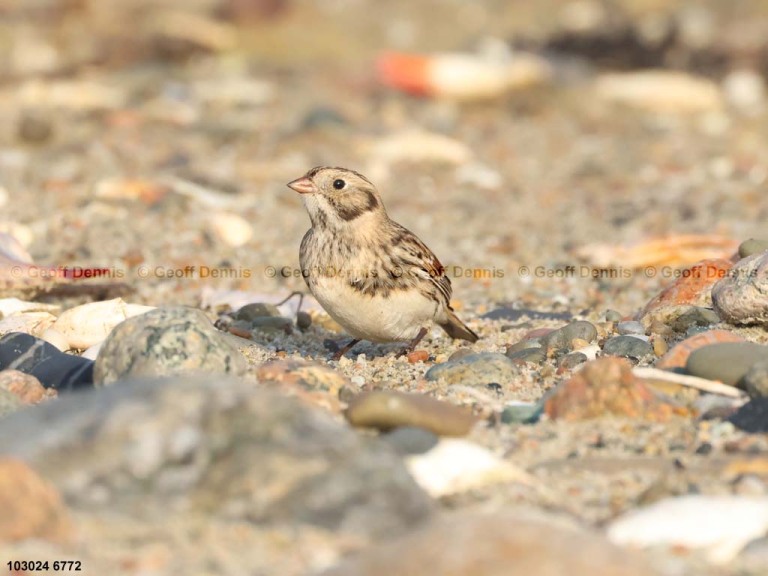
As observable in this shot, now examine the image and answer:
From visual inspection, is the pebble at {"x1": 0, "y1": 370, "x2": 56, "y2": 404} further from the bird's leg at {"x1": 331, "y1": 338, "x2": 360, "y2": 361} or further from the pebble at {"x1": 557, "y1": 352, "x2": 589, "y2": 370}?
the pebble at {"x1": 557, "y1": 352, "x2": 589, "y2": 370}

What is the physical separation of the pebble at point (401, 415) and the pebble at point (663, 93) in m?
9.66

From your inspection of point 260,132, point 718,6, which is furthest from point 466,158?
point 718,6

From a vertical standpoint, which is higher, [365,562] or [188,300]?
[365,562]

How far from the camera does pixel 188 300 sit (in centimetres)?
685

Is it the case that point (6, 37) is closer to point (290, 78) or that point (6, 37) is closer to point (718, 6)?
point (290, 78)

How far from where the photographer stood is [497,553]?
281cm

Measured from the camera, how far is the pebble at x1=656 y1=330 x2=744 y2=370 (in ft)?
15.6

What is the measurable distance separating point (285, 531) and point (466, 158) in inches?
316

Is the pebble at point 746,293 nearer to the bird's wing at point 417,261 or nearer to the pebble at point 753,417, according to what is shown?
the pebble at point 753,417

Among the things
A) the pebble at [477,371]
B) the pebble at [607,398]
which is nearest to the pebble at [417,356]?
the pebble at [477,371]

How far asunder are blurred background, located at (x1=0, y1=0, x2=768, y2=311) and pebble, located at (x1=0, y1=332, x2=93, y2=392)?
1.66 m

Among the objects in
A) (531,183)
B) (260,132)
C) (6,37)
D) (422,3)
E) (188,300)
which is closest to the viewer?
(188,300)

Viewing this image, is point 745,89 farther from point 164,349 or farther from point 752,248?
point 164,349

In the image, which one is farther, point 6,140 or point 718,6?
point 718,6
